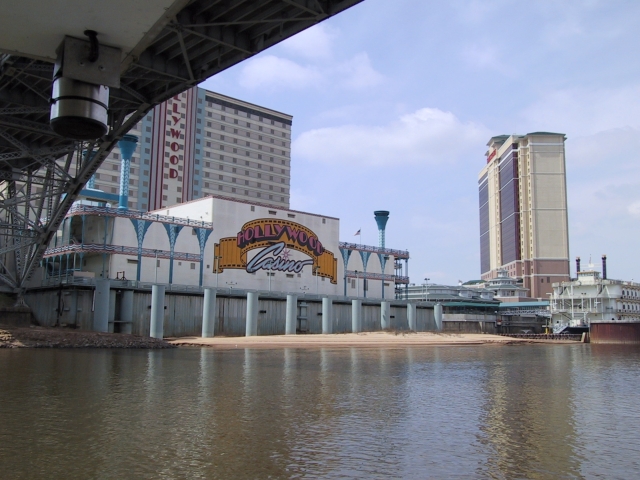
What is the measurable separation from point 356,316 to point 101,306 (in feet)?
100

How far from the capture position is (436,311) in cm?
8506

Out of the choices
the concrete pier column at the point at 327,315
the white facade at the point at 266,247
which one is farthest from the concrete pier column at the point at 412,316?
the concrete pier column at the point at 327,315

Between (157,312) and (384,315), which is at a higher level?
(157,312)

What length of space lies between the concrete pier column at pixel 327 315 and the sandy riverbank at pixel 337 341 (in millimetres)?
2428

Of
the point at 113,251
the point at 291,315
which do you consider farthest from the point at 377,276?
the point at 113,251

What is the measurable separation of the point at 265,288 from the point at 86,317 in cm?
2205

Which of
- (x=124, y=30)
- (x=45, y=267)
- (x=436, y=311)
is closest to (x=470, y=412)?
(x=124, y=30)

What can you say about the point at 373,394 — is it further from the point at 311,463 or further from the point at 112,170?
the point at 112,170

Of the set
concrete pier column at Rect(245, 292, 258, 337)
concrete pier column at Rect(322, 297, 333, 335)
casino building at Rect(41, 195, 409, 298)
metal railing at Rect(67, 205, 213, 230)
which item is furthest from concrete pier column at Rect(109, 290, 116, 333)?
concrete pier column at Rect(322, 297, 333, 335)

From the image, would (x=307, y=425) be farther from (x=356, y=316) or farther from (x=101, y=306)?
(x=356, y=316)

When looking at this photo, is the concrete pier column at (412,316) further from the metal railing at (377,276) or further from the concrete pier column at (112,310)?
the concrete pier column at (112,310)

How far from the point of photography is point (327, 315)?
68.5 metres

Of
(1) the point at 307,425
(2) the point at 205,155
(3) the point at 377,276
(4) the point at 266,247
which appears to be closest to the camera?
(1) the point at 307,425

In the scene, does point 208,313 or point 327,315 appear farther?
point 327,315
